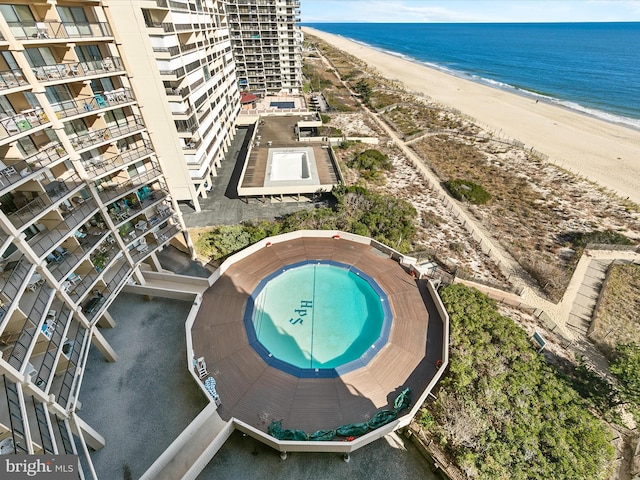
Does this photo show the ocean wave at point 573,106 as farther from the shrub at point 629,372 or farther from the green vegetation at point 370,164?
the shrub at point 629,372

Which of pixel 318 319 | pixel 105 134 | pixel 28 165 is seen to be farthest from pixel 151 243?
pixel 318 319

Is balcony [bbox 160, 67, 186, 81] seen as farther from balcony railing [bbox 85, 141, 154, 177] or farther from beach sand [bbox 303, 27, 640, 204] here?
beach sand [bbox 303, 27, 640, 204]

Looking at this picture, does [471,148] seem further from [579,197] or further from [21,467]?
[21,467]

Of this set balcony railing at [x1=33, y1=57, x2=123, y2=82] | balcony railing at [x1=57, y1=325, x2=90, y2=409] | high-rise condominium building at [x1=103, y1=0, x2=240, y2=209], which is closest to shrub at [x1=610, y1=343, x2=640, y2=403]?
balcony railing at [x1=57, y1=325, x2=90, y2=409]

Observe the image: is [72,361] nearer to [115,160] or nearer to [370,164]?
[115,160]

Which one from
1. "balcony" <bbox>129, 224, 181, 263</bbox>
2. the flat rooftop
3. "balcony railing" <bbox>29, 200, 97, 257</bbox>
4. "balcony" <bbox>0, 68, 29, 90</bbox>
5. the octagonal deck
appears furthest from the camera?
the flat rooftop
